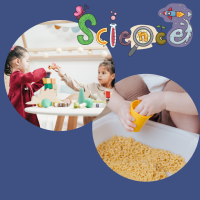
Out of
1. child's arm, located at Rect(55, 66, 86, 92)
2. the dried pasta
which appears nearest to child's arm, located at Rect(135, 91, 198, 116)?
the dried pasta

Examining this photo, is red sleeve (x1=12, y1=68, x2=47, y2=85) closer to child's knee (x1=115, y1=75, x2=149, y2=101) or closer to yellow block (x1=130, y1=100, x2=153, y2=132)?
child's knee (x1=115, y1=75, x2=149, y2=101)

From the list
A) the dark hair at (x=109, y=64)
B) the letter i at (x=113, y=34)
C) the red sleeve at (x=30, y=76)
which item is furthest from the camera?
the red sleeve at (x=30, y=76)

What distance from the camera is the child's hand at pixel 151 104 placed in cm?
139

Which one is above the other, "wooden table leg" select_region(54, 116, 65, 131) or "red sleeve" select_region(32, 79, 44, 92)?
"red sleeve" select_region(32, 79, 44, 92)

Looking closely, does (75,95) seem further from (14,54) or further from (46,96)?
(14,54)

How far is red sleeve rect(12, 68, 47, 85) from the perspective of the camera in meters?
1.74

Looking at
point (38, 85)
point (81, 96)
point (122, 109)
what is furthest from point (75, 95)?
point (122, 109)

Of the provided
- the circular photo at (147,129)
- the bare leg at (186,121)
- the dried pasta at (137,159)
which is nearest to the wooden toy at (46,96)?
the circular photo at (147,129)

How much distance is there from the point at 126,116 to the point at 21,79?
87 centimetres

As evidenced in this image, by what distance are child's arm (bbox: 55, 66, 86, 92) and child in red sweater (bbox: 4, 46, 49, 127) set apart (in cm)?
10

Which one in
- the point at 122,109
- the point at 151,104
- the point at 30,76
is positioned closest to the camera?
the point at 151,104

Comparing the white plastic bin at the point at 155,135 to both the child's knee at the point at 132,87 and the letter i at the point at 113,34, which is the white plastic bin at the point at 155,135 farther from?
the letter i at the point at 113,34

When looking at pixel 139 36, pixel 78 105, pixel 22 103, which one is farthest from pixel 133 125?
pixel 22 103

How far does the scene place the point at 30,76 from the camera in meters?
1.75
